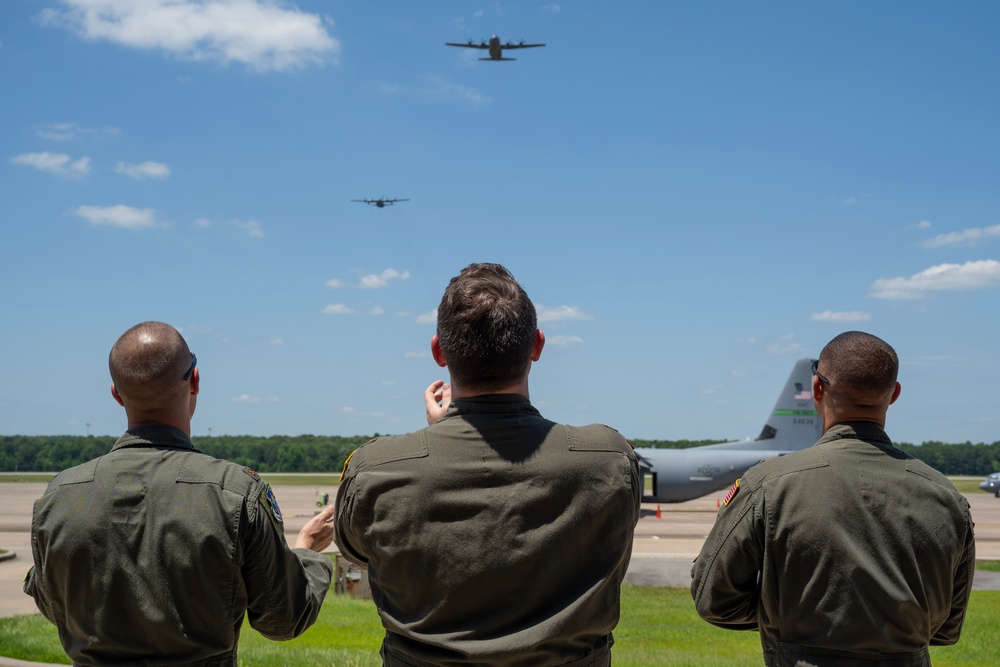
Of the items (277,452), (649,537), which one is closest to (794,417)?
(649,537)

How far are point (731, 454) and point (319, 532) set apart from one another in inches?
1441

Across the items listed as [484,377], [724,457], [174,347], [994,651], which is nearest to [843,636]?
[484,377]

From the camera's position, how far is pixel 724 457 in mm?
37625

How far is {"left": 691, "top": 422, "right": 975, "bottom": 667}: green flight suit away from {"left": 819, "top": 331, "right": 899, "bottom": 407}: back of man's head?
118 mm

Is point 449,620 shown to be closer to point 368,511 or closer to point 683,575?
point 368,511

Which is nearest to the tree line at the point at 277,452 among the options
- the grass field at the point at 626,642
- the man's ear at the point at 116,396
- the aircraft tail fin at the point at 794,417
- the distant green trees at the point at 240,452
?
the distant green trees at the point at 240,452

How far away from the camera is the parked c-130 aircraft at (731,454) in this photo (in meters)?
37.4

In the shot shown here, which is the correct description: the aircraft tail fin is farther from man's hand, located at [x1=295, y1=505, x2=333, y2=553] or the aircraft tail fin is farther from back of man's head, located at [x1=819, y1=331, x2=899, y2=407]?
man's hand, located at [x1=295, y1=505, x2=333, y2=553]

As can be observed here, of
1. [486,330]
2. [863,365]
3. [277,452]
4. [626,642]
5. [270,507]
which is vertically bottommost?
[277,452]

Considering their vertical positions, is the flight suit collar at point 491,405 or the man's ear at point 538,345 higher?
the man's ear at point 538,345

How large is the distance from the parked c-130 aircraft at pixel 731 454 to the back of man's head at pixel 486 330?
34.2 m

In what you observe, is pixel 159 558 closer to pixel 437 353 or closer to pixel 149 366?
pixel 149 366

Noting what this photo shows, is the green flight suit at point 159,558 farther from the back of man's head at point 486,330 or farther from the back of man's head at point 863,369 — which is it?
the back of man's head at point 863,369

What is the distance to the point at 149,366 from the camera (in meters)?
2.98
